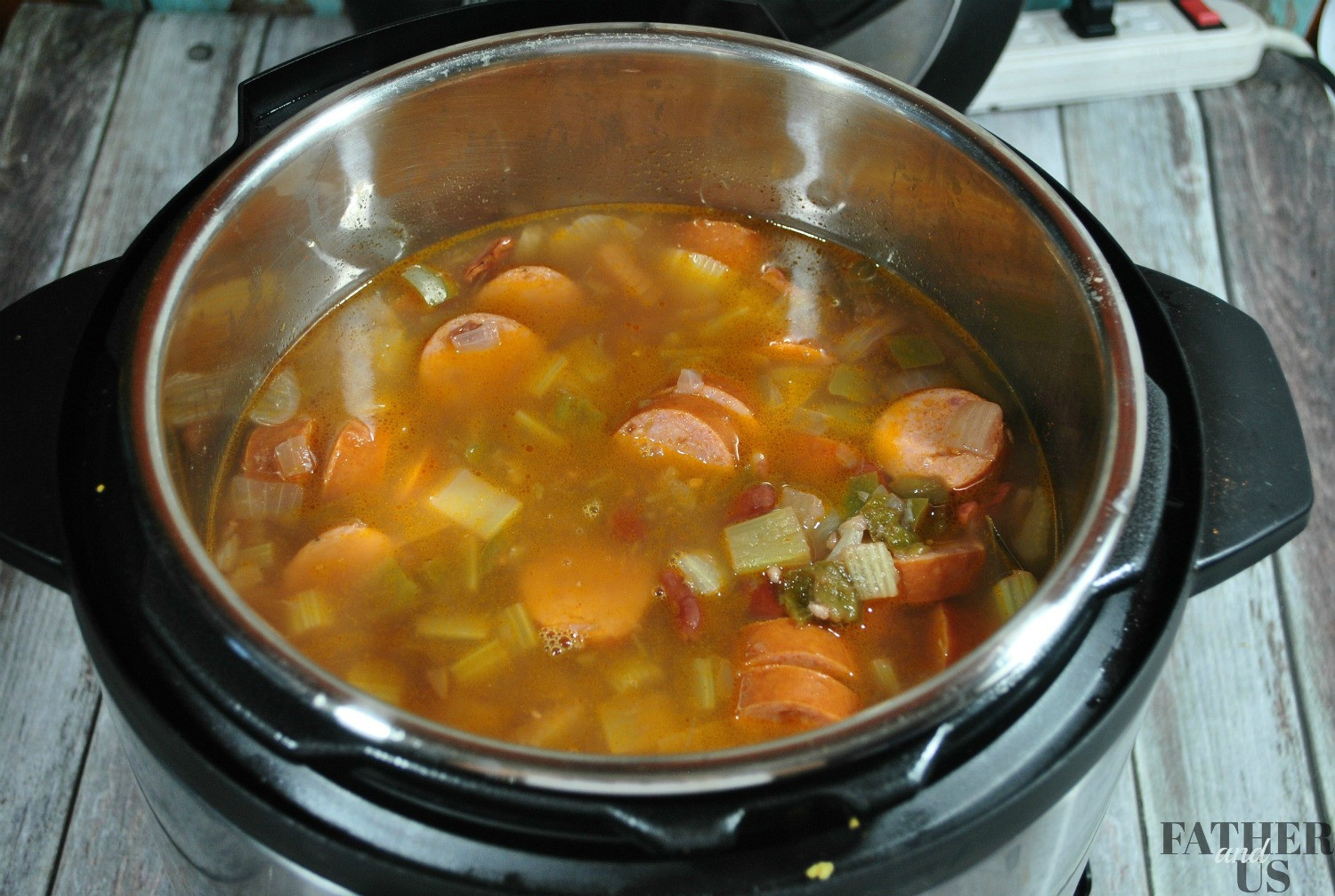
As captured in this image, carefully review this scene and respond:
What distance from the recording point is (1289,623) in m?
2.76

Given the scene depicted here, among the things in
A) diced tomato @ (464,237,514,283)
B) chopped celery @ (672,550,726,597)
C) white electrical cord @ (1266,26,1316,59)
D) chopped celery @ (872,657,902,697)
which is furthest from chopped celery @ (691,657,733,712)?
white electrical cord @ (1266,26,1316,59)

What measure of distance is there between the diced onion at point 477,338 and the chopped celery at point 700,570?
0.58m

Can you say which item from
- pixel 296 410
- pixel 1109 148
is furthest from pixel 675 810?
pixel 1109 148

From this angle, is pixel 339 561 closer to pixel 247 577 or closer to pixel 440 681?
pixel 247 577

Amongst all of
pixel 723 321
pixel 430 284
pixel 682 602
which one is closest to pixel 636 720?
pixel 682 602

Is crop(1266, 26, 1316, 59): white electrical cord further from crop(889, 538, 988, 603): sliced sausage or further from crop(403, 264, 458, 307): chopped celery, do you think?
crop(403, 264, 458, 307): chopped celery

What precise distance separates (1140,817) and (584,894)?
1.68m

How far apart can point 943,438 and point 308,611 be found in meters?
1.09

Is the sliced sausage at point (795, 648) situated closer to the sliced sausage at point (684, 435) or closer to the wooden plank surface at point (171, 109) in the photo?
the sliced sausage at point (684, 435)

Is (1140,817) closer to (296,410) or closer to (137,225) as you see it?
(296,410)

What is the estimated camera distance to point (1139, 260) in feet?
10.8

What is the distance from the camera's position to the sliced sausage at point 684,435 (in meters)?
2.05

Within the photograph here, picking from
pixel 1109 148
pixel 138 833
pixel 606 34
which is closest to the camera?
pixel 606 34

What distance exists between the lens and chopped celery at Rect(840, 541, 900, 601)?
187cm
